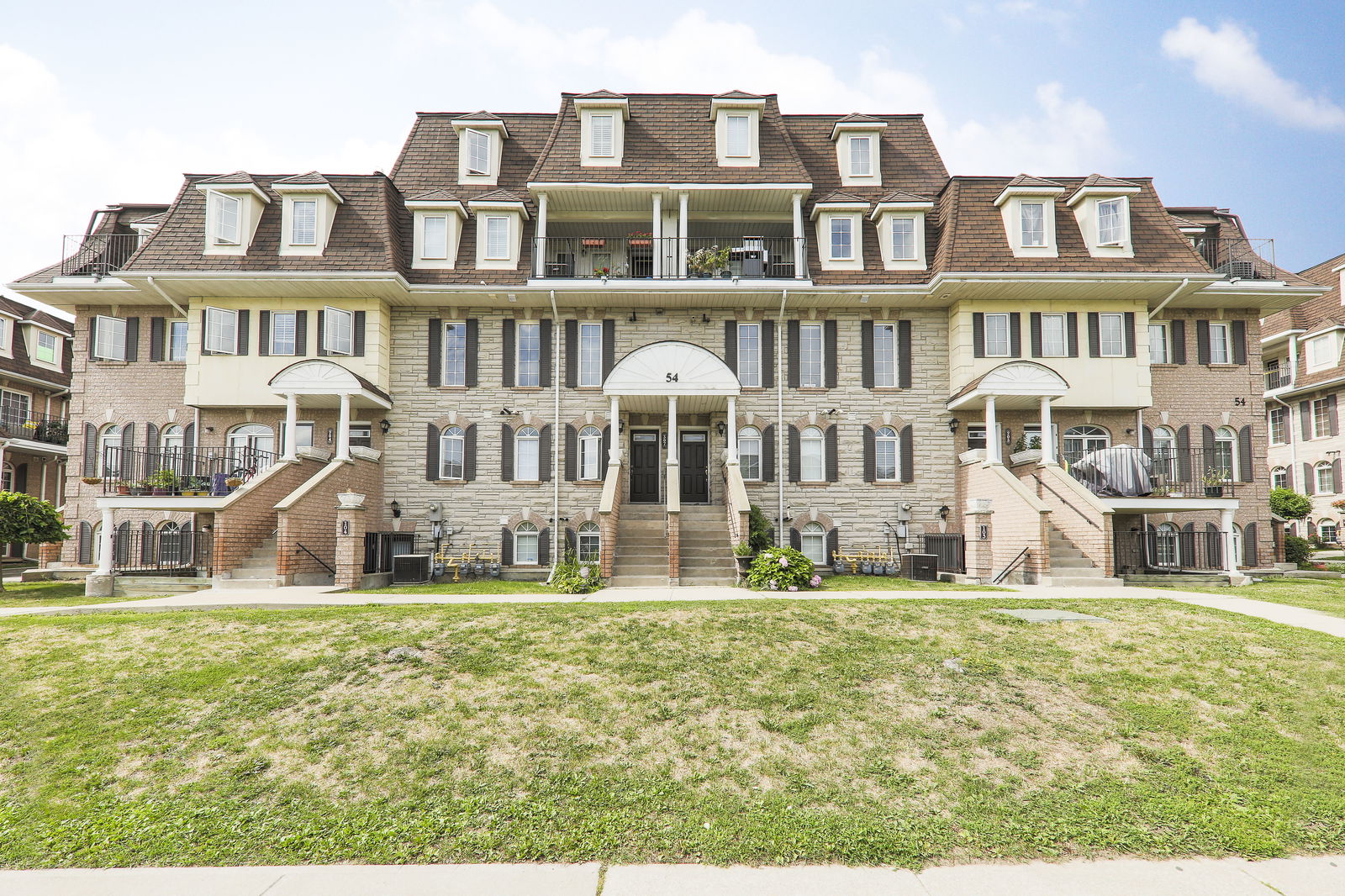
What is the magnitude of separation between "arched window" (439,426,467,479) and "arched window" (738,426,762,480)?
743 cm

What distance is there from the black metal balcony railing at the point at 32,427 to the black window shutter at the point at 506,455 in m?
19.0

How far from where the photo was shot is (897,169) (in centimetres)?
2166

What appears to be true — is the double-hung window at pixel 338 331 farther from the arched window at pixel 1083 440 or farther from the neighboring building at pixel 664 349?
the arched window at pixel 1083 440

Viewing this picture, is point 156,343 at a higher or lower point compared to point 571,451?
higher

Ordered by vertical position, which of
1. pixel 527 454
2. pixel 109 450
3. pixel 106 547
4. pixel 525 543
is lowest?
pixel 525 543

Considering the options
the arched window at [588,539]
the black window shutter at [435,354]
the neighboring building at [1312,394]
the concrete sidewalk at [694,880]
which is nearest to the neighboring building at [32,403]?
the black window shutter at [435,354]

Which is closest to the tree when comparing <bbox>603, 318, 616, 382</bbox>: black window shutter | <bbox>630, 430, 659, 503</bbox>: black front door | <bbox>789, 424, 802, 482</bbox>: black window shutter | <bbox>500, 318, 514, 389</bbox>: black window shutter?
<bbox>500, 318, 514, 389</bbox>: black window shutter

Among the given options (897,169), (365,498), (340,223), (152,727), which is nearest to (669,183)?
(897,169)

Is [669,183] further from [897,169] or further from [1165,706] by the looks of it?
[1165,706]

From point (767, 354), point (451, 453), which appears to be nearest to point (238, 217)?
point (451, 453)

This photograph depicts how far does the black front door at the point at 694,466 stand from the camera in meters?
20.2

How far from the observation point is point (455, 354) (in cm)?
1980

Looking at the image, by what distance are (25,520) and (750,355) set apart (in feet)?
57.0

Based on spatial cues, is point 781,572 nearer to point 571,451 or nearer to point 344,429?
point 571,451
